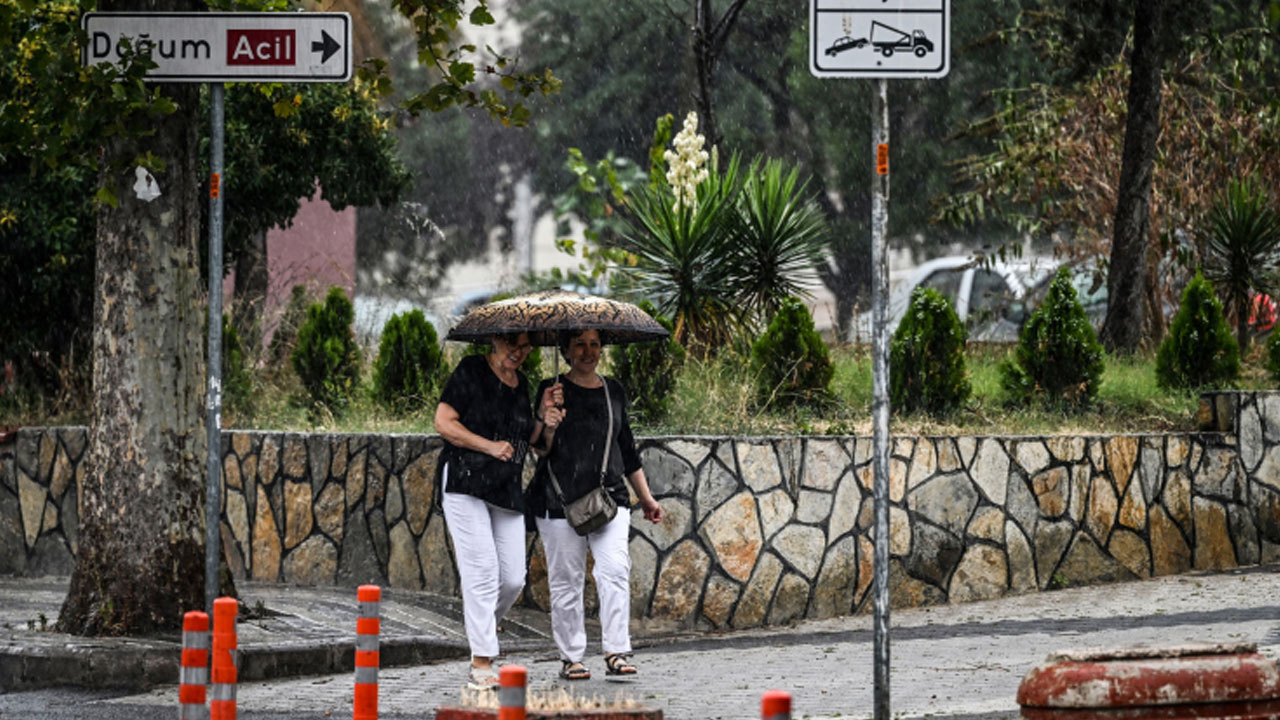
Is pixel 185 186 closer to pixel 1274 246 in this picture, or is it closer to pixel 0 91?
pixel 0 91

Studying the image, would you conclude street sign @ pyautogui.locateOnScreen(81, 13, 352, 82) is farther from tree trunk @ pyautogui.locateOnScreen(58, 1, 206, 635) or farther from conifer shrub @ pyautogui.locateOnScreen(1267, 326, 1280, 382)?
conifer shrub @ pyautogui.locateOnScreen(1267, 326, 1280, 382)

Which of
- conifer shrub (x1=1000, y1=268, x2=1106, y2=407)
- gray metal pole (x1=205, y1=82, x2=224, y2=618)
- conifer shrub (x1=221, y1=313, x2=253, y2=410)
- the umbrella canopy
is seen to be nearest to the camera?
gray metal pole (x1=205, y1=82, x2=224, y2=618)

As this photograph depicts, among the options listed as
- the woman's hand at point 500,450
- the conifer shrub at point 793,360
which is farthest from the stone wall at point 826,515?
the woman's hand at point 500,450

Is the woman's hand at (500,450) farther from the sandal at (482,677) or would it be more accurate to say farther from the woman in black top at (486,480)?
the sandal at (482,677)

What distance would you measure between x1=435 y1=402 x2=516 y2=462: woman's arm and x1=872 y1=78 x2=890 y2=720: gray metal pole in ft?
8.29

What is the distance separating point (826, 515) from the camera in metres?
11.7

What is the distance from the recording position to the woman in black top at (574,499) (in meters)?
9.07

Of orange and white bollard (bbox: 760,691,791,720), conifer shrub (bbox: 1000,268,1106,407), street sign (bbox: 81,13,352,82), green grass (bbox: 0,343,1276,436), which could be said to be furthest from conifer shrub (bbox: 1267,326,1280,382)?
orange and white bollard (bbox: 760,691,791,720)

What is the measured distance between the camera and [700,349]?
1415cm

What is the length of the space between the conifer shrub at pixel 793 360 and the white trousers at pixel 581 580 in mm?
4062

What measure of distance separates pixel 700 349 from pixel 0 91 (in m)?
6.01

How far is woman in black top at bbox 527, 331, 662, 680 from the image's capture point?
9070 millimetres

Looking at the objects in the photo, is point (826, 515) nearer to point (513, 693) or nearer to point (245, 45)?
point (245, 45)

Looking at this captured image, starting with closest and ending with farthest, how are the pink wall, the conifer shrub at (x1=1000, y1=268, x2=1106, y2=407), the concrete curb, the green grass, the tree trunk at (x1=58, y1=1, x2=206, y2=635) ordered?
the concrete curb → the tree trunk at (x1=58, y1=1, x2=206, y2=635) → the green grass → the conifer shrub at (x1=1000, y1=268, x2=1106, y2=407) → the pink wall
